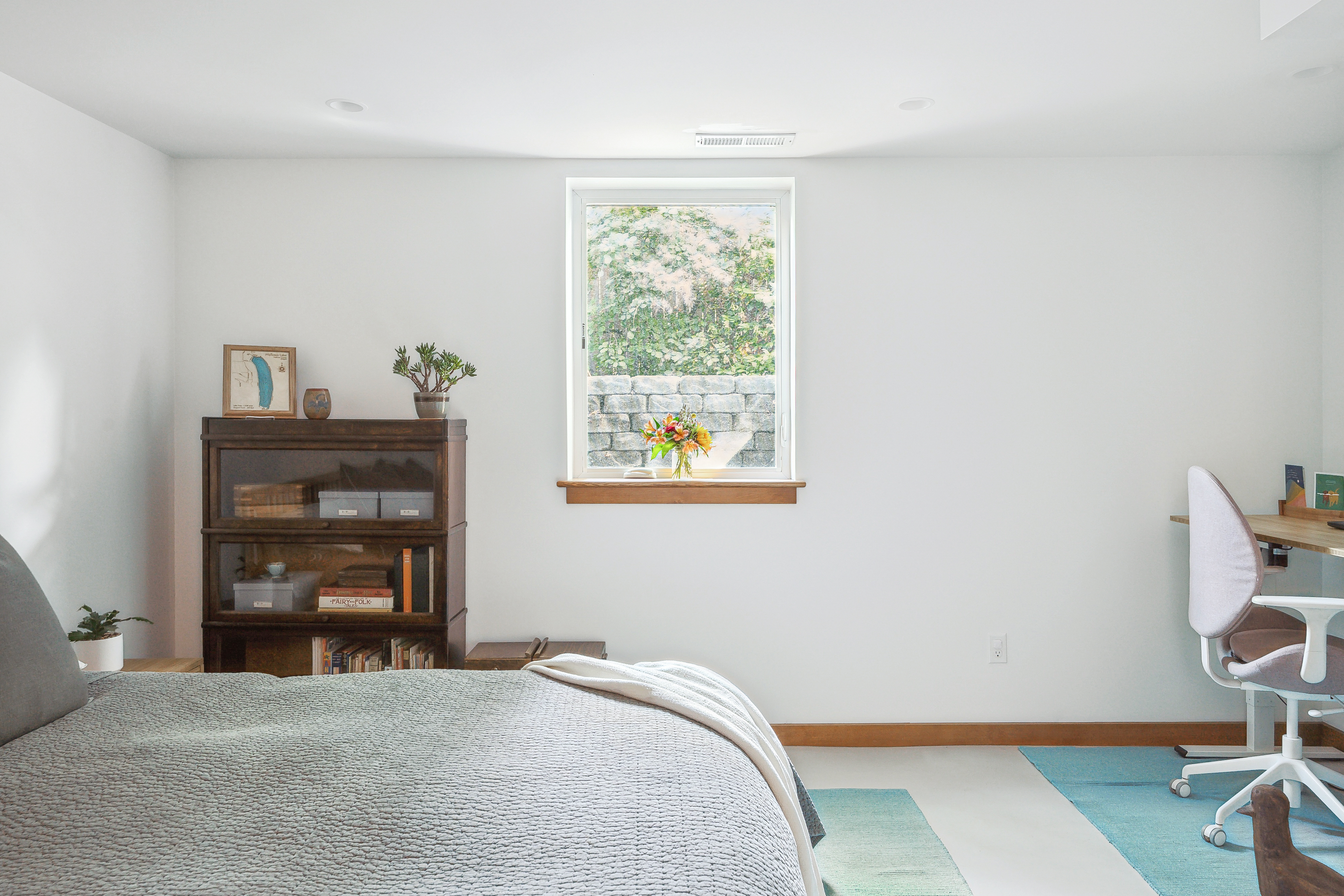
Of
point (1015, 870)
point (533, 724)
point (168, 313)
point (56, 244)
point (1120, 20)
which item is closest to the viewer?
point (533, 724)

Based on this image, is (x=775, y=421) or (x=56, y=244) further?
(x=775, y=421)

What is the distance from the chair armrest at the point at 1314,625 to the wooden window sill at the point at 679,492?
160cm

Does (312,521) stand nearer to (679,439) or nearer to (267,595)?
(267,595)

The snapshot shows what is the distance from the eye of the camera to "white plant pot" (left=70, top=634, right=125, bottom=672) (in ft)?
8.23

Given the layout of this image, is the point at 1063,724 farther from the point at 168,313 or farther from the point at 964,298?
the point at 168,313

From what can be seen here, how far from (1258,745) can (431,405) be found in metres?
3.47

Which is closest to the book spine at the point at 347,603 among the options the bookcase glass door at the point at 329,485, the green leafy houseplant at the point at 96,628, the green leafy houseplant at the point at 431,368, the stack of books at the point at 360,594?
the stack of books at the point at 360,594

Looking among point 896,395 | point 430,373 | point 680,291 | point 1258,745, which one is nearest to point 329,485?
point 430,373

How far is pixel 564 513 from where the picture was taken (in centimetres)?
329

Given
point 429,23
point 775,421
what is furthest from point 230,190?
point 775,421

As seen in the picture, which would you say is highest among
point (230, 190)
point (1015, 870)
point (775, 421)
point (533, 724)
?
point (230, 190)

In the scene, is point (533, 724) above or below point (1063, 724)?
above

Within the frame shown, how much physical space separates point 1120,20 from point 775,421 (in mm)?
1822

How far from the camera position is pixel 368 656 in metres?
3.05
